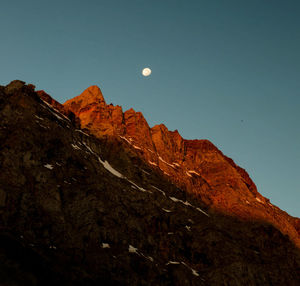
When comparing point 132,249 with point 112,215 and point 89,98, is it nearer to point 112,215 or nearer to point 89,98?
point 112,215

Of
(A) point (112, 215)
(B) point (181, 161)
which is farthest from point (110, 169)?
(B) point (181, 161)

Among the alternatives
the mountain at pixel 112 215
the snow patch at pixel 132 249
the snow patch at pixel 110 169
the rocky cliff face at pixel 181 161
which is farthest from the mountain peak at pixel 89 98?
the snow patch at pixel 132 249

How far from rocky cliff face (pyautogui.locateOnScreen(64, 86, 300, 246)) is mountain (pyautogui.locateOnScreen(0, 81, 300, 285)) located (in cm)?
57

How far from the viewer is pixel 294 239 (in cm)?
9056

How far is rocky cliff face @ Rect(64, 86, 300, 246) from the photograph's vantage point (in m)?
91.9

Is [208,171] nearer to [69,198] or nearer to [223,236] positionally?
[223,236]

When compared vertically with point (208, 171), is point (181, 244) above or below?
below

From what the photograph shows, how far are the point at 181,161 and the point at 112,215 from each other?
53876 millimetres

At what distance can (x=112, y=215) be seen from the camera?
59.4 m

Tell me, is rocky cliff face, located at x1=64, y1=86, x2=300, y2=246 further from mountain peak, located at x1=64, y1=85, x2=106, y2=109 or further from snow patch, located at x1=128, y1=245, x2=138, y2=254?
snow patch, located at x1=128, y1=245, x2=138, y2=254

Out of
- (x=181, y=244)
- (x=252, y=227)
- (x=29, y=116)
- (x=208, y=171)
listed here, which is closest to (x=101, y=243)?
(x=181, y=244)

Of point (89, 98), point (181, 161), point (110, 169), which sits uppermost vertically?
point (89, 98)

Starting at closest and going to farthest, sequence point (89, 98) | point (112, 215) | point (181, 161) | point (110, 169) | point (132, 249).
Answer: point (132, 249) → point (112, 215) → point (110, 169) → point (89, 98) → point (181, 161)

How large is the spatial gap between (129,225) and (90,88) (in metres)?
60.5
